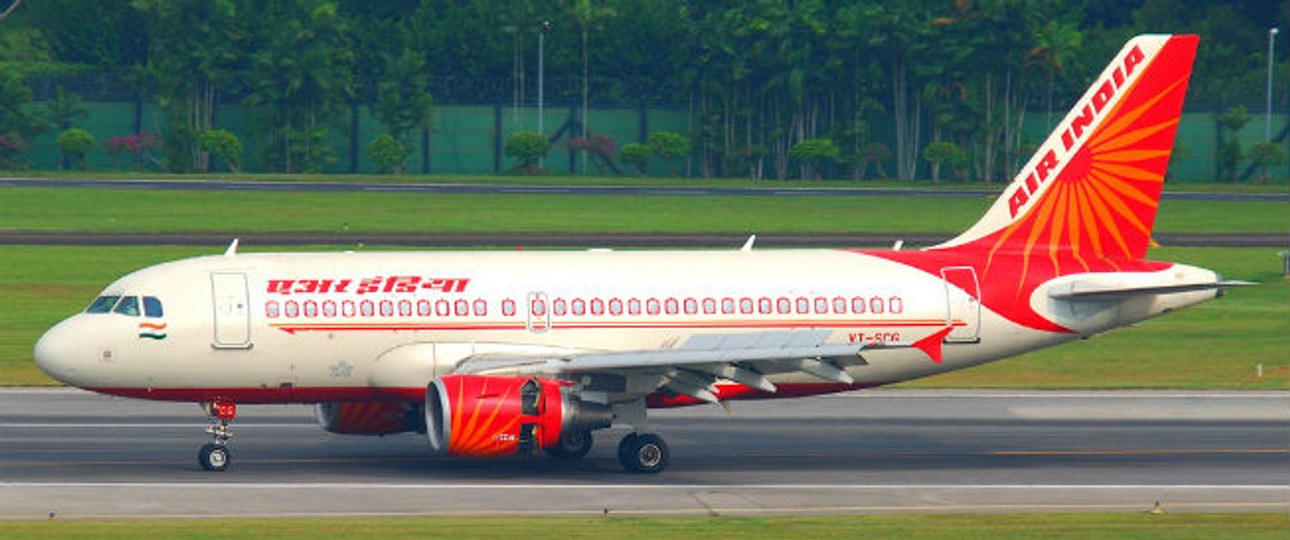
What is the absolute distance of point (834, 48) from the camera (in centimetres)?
12912

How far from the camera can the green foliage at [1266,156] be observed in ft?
400

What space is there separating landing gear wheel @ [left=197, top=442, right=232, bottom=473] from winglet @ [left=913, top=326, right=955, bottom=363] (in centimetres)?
1278

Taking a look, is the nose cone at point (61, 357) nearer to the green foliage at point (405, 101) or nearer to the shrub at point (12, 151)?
the shrub at point (12, 151)

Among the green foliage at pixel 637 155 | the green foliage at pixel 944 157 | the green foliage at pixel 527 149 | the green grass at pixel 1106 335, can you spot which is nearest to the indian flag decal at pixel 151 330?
the green grass at pixel 1106 335

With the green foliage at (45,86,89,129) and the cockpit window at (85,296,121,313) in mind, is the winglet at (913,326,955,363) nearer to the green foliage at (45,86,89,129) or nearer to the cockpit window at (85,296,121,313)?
the cockpit window at (85,296,121,313)

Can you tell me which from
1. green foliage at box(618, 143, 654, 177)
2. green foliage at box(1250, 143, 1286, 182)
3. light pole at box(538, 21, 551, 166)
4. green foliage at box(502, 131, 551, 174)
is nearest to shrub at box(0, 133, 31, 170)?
green foliage at box(502, 131, 551, 174)

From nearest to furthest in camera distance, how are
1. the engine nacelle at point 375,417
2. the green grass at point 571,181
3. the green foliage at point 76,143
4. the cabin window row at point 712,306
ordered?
1. the cabin window row at point 712,306
2. the engine nacelle at point 375,417
3. the green grass at point 571,181
4. the green foliage at point 76,143

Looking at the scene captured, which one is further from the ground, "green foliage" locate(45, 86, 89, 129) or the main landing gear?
"green foliage" locate(45, 86, 89, 129)

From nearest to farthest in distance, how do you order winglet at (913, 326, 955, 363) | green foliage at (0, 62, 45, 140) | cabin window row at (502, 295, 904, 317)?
cabin window row at (502, 295, 904, 317)
winglet at (913, 326, 955, 363)
green foliage at (0, 62, 45, 140)

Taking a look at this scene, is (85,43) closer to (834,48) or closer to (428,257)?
(834,48)

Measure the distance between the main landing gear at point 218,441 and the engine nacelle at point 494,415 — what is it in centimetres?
372

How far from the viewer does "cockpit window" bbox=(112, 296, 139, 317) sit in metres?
37.6

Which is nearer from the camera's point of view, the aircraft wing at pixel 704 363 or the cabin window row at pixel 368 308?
the aircraft wing at pixel 704 363

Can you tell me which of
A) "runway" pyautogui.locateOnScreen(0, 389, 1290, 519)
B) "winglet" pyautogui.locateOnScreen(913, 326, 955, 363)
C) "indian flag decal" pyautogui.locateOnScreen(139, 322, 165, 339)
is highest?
"indian flag decal" pyautogui.locateOnScreen(139, 322, 165, 339)
